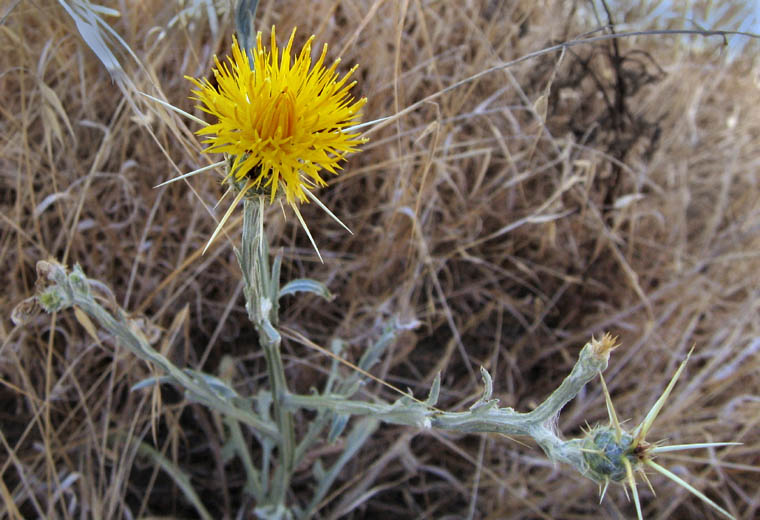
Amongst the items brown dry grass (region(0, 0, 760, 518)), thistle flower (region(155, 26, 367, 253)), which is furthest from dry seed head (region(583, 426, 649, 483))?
brown dry grass (region(0, 0, 760, 518))

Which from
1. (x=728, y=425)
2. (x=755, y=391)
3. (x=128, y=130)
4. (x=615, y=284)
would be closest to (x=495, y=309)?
(x=615, y=284)

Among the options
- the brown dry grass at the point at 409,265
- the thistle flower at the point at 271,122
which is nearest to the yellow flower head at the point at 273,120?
the thistle flower at the point at 271,122

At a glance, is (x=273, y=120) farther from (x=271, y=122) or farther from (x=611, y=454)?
(x=611, y=454)

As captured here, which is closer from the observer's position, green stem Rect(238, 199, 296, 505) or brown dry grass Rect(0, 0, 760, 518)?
green stem Rect(238, 199, 296, 505)

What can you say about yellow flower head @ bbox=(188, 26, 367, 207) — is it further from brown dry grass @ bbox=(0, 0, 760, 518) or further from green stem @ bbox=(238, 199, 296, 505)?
→ brown dry grass @ bbox=(0, 0, 760, 518)

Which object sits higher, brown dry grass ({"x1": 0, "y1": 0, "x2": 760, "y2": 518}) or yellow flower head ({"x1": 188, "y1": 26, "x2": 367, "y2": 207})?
yellow flower head ({"x1": 188, "y1": 26, "x2": 367, "y2": 207})

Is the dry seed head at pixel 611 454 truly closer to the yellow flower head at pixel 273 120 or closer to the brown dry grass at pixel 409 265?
the yellow flower head at pixel 273 120
